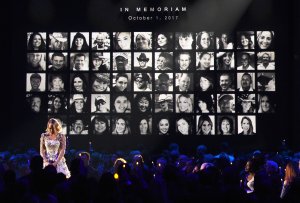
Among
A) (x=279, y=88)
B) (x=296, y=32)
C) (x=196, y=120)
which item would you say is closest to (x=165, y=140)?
(x=196, y=120)

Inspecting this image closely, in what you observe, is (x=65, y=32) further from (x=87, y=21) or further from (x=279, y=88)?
(x=279, y=88)

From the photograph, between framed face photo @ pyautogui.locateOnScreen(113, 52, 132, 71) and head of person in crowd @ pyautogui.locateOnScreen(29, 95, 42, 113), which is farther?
head of person in crowd @ pyautogui.locateOnScreen(29, 95, 42, 113)

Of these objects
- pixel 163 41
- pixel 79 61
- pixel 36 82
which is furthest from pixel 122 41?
pixel 36 82

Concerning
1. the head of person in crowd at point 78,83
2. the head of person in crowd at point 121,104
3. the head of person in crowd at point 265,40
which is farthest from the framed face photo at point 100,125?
the head of person in crowd at point 265,40

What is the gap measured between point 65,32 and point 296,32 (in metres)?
6.21

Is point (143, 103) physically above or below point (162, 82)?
below

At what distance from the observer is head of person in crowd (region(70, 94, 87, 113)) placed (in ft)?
55.3

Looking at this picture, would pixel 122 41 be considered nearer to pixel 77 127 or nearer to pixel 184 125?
pixel 77 127

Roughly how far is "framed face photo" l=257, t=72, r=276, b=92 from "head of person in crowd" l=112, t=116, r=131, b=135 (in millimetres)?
3683

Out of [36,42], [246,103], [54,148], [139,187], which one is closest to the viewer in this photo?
[139,187]

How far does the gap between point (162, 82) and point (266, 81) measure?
9.17 ft

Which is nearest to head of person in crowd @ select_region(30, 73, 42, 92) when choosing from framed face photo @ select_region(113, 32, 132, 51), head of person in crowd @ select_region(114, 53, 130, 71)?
head of person in crowd @ select_region(114, 53, 130, 71)

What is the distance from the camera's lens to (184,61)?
1684 cm

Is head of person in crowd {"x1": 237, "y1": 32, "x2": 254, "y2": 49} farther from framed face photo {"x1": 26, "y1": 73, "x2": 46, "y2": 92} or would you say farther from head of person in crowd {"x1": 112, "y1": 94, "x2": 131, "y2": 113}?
framed face photo {"x1": 26, "y1": 73, "x2": 46, "y2": 92}
